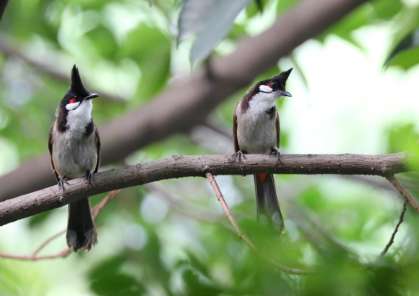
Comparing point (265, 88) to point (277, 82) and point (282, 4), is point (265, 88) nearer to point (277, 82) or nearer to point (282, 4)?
point (277, 82)

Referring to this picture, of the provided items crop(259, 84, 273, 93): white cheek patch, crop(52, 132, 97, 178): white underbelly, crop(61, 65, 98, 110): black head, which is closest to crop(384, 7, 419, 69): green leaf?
crop(259, 84, 273, 93): white cheek patch

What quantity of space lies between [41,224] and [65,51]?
113 centimetres

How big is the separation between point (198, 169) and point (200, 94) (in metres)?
1.85

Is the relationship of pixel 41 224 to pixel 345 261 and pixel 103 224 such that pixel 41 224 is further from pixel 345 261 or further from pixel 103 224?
pixel 345 261

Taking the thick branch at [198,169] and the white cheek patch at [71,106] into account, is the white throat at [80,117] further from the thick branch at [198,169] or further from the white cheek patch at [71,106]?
the thick branch at [198,169]

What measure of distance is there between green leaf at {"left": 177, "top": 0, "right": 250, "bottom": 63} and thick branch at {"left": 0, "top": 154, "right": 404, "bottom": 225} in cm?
39

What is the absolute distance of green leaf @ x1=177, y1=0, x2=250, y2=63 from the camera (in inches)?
72.8

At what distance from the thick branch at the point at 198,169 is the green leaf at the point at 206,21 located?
0.39 m

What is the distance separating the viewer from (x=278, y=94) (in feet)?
10.5

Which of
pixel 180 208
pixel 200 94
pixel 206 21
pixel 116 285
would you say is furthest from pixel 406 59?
pixel 180 208

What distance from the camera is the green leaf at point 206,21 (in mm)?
1850

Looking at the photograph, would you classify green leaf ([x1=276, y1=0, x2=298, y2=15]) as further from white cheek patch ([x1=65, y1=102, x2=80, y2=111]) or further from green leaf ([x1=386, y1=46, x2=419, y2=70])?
green leaf ([x1=386, y1=46, x2=419, y2=70])

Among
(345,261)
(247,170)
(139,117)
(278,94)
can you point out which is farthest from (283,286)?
(139,117)

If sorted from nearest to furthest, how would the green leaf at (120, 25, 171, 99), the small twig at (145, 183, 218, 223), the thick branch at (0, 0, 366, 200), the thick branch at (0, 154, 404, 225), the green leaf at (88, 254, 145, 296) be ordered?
1. the green leaf at (88, 254, 145, 296)
2. the thick branch at (0, 154, 404, 225)
3. the thick branch at (0, 0, 366, 200)
4. the green leaf at (120, 25, 171, 99)
5. the small twig at (145, 183, 218, 223)
